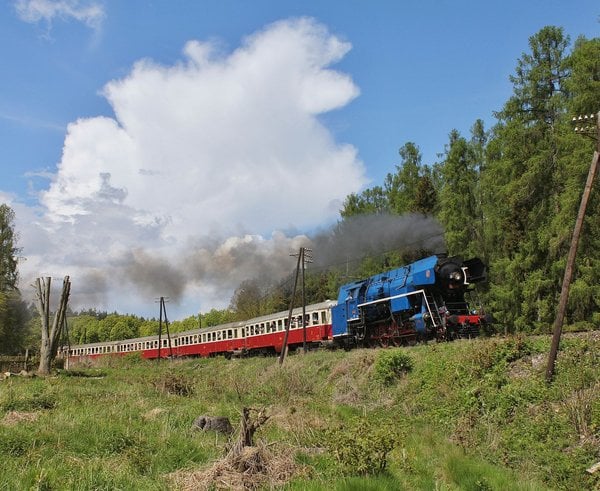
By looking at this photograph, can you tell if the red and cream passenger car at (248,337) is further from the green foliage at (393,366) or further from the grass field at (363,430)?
the green foliage at (393,366)

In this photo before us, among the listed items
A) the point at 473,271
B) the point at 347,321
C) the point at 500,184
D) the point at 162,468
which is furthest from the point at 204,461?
the point at 500,184

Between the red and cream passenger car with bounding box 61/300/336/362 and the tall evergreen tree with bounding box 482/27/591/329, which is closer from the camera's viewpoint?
the tall evergreen tree with bounding box 482/27/591/329

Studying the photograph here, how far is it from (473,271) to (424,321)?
2971 millimetres

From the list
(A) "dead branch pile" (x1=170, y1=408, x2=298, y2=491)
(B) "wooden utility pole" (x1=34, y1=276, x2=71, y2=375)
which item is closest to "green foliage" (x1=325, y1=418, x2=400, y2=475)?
(A) "dead branch pile" (x1=170, y1=408, x2=298, y2=491)

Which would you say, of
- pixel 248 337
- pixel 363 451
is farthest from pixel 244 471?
Answer: pixel 248 337

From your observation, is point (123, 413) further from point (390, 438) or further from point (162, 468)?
point (390, 438)

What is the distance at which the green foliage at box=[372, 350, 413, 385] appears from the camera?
60.0 ft

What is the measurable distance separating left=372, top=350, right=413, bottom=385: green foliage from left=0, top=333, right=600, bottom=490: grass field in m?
0.04

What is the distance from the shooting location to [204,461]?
889cm

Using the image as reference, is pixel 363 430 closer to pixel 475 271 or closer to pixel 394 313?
pixel 475 271

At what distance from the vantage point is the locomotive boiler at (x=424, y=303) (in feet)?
64.1

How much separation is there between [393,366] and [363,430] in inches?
383

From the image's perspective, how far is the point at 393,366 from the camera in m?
18.4

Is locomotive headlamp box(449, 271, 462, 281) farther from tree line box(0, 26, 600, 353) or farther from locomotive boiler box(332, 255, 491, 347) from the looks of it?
tree line box(0, 26, 600, 353)
